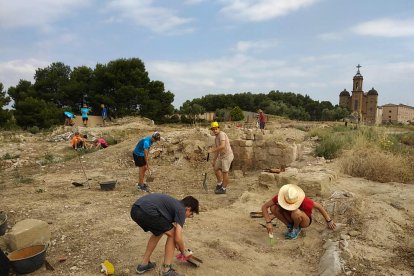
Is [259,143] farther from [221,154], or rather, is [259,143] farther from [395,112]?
[395,112]

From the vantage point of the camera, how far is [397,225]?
5.11m

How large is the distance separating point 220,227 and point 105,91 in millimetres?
28026

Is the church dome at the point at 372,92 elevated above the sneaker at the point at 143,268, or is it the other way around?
the church dome at the point at 372,92

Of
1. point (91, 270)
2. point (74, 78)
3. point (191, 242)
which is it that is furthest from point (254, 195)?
point (74, 78)

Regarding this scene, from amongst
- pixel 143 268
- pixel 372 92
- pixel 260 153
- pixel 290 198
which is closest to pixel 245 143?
pixel 260 153

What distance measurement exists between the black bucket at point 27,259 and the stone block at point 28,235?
0.77ft

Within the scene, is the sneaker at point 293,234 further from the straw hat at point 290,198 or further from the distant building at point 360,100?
the distant building at point 360,100

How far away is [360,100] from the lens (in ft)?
216

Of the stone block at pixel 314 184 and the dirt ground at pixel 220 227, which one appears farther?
the stone block at pixel 314 184

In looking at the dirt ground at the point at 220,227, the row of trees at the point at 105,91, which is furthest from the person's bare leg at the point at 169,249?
the row of trees at the point at 105,91

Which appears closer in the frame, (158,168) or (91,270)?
(91,270)

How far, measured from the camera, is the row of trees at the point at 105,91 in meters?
30.0

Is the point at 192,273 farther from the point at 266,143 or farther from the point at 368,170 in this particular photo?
the point at 266,143

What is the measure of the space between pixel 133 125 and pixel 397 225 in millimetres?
16627
